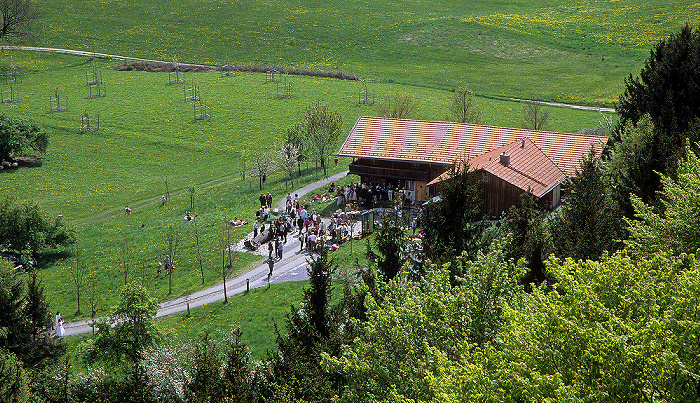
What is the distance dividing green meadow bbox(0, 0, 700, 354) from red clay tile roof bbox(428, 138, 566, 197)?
1052 centimetres

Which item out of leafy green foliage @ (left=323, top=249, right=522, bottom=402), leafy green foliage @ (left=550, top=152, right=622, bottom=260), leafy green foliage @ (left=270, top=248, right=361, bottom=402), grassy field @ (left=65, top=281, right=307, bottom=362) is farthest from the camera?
grassy field @ (left=65, top=281, right=307, bottom=362)

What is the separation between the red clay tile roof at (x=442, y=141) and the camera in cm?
4775

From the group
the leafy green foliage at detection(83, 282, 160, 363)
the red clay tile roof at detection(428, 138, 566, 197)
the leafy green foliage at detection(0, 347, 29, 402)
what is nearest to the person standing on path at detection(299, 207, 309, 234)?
the red clay tile roof at detection(428, 138, 566, 197)

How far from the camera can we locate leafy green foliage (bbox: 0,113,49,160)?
65438mm

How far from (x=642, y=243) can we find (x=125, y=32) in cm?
10455

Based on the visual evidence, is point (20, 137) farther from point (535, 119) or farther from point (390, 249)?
point (390, 249)

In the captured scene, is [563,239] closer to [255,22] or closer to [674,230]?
[674,230]

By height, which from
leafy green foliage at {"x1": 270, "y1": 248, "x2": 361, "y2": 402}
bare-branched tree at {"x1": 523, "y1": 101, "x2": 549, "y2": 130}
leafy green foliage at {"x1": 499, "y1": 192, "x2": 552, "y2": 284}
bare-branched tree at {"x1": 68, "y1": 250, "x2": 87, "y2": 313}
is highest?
leafy green foliage at {"x1": 499, "y1": 192, "x2": 552, "y2": 284}

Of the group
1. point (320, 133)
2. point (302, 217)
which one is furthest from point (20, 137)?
point (302, 217)

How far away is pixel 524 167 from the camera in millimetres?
43844

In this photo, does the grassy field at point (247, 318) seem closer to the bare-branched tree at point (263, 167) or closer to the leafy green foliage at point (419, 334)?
the leafy green foliage at point (419, 334)

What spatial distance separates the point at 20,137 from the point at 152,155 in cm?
1220

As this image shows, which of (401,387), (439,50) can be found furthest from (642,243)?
(439,50)

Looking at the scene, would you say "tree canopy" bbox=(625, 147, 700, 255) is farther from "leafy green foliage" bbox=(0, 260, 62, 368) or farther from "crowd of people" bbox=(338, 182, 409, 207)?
"crowd of people" bbox=(338, 182, 409, 207)
